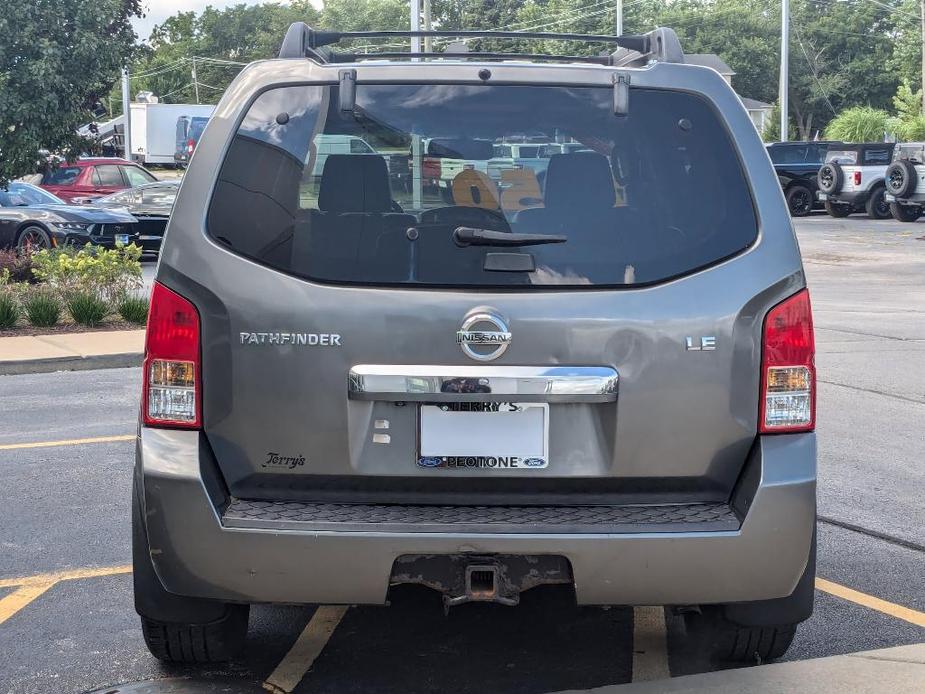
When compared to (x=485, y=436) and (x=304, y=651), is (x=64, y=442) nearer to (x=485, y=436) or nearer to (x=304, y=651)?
(x=304, y=651)

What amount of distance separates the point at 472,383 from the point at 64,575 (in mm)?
2601

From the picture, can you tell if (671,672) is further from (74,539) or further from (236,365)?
(74,539)

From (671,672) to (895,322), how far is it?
11317mm

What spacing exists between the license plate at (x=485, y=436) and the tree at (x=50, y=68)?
1468 centimetres

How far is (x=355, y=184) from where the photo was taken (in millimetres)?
3793

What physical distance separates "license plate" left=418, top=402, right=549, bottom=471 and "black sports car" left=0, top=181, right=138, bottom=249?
17870mm

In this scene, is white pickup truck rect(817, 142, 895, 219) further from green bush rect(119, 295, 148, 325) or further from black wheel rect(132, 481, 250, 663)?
black wheel rect(132, 481, 250, 663)

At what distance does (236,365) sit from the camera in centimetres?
369

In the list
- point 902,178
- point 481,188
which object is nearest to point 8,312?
point 481,188

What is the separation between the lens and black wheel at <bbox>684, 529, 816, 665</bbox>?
12.8 ft

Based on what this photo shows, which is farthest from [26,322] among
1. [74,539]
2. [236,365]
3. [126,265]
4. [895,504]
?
[236,365]

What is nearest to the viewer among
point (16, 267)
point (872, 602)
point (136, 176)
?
point (872, 602)

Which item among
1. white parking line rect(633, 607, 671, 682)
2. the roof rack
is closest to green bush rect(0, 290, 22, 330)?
the roof rack

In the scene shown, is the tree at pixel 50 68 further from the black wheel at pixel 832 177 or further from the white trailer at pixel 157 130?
the white trailer at pixel 157 130
